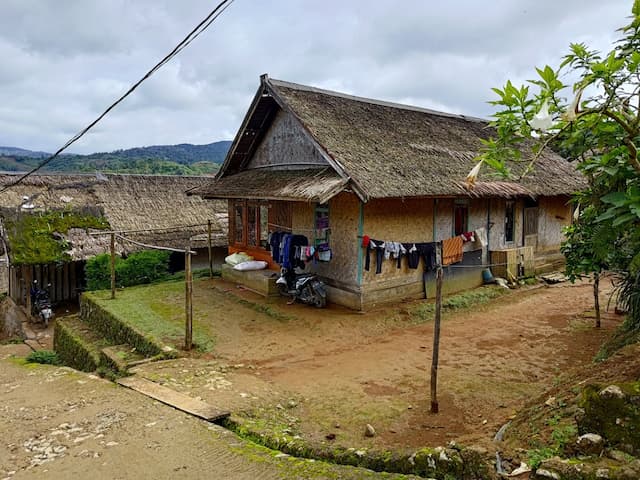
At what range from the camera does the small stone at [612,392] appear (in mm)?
3309

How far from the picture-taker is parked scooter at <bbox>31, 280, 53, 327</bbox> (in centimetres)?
1460

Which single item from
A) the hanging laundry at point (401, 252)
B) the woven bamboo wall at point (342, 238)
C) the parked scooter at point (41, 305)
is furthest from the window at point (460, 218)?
the parked scooter at point (41, 305)

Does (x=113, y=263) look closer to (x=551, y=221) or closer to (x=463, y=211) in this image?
(x=463, y=211)

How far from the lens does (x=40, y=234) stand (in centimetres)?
1503

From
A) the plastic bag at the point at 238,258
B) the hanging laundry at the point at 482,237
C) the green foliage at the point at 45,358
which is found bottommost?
the green foliage at the point at 45,358

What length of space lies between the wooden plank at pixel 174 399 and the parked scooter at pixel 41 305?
9.36 meters

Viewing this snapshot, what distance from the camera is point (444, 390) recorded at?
6.60 metres

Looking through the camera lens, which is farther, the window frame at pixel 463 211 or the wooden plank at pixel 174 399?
the window frame at pixel 463 211

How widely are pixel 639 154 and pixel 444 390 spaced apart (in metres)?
4.26

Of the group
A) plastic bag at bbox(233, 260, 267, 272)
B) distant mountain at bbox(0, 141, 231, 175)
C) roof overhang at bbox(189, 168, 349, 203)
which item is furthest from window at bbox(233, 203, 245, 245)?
distant mountain at bbox(0, 141, 231, 175)

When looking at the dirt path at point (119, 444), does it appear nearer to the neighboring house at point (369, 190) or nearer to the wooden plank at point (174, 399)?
the wooden plank at point (174, 399)

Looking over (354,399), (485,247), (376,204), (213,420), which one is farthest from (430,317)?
(213,420)

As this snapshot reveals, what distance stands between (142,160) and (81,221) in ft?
114

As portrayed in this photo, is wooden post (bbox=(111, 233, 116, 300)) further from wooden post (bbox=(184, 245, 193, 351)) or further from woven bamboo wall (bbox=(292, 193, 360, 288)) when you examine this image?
woven bamboo wall (bbox=(292, 193, 360, 288))
